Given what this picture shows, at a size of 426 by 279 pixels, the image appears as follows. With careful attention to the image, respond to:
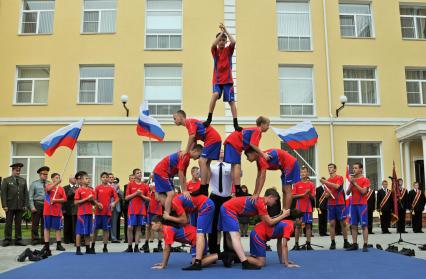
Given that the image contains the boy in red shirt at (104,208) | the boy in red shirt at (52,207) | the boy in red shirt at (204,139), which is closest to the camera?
the boy in red shirt at (204,139)

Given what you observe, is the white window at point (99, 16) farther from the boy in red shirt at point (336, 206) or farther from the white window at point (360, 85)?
the boy in red shirt at point (336, 206)

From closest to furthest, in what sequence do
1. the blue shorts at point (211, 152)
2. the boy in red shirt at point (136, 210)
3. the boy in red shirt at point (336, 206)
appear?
1. the blue shorts at point (211, 152)
2. the boy in red shirt at point (136, 210)
3. the boy in red shirt at point (336, 206)

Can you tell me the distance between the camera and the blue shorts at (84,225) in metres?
10.1

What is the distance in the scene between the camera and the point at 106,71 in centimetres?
1966

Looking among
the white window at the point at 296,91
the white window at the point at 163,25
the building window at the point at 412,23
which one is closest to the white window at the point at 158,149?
the white window at the point at 163,25

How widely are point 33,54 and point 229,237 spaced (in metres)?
14.9

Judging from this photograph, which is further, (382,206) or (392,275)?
(382,206)

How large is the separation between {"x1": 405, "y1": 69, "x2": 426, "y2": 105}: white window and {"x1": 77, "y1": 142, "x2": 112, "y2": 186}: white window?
529 inches

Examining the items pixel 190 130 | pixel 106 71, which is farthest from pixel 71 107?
pixel 190 130

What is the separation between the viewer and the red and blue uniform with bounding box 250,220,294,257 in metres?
7.88

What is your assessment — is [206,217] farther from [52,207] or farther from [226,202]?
[52,207]

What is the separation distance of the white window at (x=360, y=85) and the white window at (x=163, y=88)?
7.40 m

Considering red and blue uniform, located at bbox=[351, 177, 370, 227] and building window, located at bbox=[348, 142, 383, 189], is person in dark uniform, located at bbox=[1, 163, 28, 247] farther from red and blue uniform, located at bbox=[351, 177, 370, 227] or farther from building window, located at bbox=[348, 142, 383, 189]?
building window, located at bbox=[348, 142, 383, 189]

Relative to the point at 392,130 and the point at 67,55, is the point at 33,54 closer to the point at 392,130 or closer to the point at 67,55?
the point at 67,55
